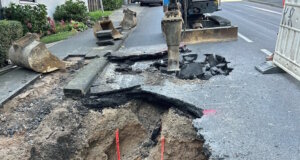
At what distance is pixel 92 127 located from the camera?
4332 millimetres

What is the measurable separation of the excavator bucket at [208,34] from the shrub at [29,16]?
5.72 meters

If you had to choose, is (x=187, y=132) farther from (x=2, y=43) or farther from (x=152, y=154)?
(x=2, y=43)

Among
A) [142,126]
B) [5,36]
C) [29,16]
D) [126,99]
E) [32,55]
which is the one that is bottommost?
[142,126]

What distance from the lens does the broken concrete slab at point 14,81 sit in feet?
16.6

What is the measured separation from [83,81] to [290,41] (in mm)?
4124

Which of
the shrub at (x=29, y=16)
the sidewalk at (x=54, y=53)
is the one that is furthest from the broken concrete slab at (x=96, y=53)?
the shrub at (x=29, y=16)

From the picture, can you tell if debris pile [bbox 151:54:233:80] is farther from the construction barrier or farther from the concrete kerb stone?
the concrete kerb stone

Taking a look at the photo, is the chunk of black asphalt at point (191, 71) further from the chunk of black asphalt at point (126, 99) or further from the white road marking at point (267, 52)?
the white road marking at point (267, 52)

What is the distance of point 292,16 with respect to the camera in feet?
16.3

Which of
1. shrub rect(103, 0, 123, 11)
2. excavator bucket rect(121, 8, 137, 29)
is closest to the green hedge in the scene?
excavator bucket rect(121, 8, 137, 29)

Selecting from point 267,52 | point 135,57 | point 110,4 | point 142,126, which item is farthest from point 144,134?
point 110,4

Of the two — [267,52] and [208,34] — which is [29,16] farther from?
[267,52]

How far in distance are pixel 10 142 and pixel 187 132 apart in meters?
2.55

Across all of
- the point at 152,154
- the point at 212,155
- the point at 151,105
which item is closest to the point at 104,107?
the point at 151,105
